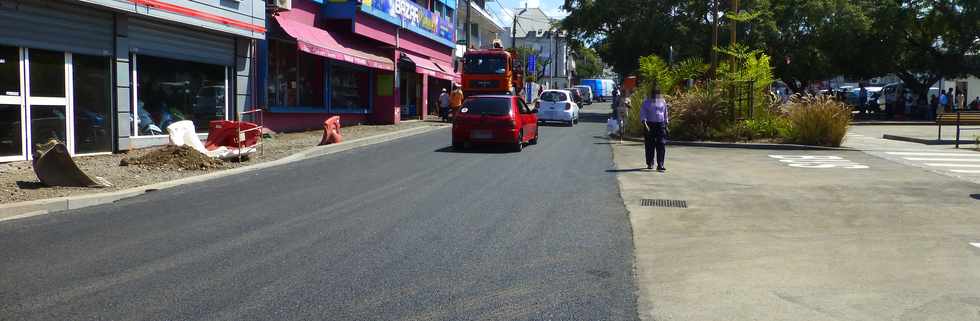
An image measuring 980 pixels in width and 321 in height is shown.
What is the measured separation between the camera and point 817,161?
53.7 feet

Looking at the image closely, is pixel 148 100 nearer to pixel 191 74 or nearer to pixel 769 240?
pixel 191 74

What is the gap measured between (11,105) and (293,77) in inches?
445

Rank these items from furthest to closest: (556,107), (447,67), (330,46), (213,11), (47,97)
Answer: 1. (447,67)
2. (556,107)
3. (330,46)
4. (213,11)
5. (47,97)

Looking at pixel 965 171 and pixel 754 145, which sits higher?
pixel 754 145

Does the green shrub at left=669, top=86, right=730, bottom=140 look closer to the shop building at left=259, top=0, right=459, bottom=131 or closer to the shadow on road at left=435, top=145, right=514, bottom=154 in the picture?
the shadow on road at left=435, top=145, right=514, bottom=154

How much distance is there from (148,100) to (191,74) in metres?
1.65

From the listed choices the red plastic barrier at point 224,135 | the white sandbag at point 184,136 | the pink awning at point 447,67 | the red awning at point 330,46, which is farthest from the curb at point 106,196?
the pink awning at point 447,67

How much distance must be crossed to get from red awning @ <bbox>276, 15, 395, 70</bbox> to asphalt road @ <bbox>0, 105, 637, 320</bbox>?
10.5 metres

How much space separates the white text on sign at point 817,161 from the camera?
1534cm

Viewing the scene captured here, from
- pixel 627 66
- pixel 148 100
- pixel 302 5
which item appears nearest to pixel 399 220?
pixel 148 100

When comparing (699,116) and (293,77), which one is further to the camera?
(293,77)

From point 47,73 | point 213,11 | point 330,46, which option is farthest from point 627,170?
point 330,46

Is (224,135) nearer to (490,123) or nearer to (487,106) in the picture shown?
(490,123)

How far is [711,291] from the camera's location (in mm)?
5855
